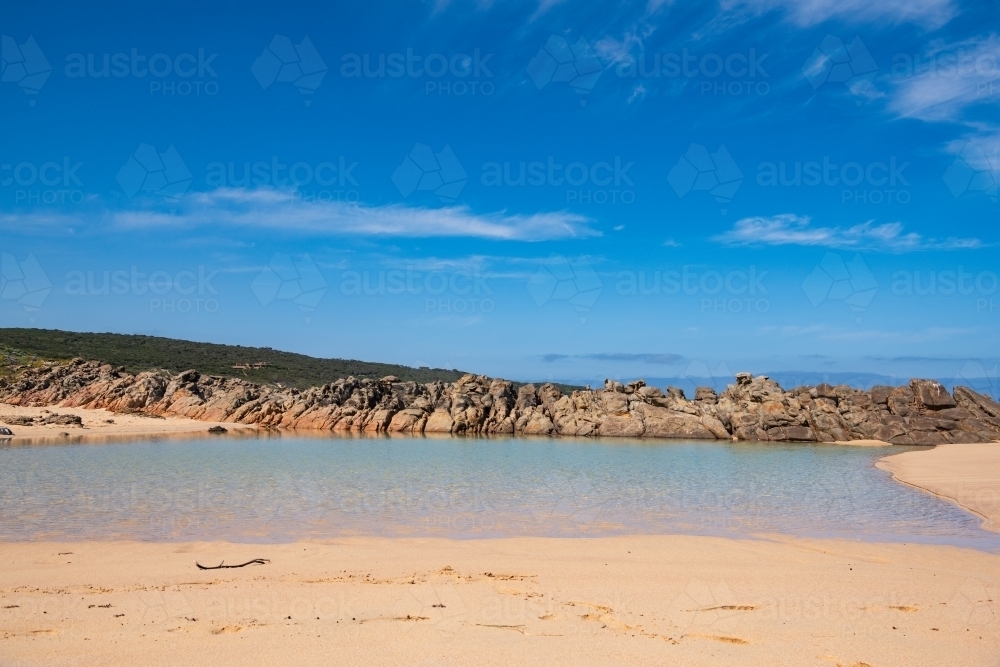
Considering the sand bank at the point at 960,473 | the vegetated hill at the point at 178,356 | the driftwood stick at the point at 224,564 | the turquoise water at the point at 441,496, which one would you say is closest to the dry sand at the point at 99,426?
the turquoise water at the point at 441,496

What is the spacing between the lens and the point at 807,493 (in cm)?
1586

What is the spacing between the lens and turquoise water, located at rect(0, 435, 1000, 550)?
1132 centimetres

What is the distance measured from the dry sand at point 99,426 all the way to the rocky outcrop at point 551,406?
1732 millimetres

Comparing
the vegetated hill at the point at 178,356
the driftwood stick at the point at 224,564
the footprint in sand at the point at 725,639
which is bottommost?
the driftwood stick at the point at 224,564

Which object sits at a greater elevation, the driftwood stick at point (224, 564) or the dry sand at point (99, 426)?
the driftwood stick at point (224, 564)

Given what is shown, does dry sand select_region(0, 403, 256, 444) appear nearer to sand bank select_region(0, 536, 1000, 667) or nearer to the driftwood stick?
the driftwood stick

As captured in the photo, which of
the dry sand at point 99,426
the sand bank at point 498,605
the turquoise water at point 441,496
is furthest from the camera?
the dry sand at point 99,426

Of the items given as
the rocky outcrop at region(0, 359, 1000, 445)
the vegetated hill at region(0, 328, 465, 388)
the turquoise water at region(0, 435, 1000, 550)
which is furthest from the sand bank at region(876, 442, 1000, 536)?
the vegetated hill at region(0, 328, 465, 388)

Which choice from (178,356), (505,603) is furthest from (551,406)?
(178,356)

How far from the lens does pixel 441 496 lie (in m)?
15.0

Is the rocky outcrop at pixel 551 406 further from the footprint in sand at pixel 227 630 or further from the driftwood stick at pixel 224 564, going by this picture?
the footprint in sand at pixel 227 630

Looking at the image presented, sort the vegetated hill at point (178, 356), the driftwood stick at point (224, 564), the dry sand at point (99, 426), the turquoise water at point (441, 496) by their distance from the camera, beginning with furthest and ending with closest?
the vegetated hill at point (178, 356), the dry sand at point (99, 426), the turquoise water at point (441, 496), the driftwood stick at point (224, 564)

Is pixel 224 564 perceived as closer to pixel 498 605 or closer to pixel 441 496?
pixel 498 605

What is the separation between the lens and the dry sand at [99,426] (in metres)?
29.1
